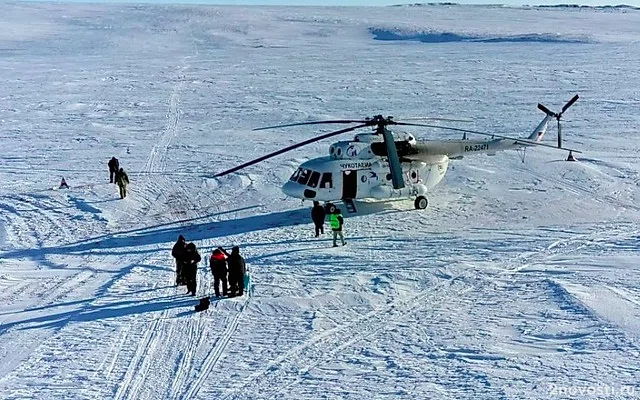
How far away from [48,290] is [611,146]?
20438 millimetres

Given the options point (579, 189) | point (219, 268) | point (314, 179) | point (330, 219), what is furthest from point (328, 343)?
point (579, 189)

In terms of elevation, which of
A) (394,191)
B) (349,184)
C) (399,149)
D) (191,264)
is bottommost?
(191,264)

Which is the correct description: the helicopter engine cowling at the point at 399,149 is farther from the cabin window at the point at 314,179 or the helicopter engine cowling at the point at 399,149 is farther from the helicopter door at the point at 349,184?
the cabin window at the point at 314,179

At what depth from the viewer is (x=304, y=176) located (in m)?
17.4

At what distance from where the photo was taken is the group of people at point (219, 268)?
12.2 metres

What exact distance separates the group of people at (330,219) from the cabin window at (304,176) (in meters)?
0.96

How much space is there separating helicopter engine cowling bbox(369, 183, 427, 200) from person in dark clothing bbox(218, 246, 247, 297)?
628 cm

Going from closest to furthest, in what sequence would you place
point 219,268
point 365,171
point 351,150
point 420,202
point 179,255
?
point 219,268 → point 179,255 → point 351,150 → point 365,171 → point 420,202

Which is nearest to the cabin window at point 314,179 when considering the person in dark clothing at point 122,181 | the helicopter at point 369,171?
the helicopter at point 369,171

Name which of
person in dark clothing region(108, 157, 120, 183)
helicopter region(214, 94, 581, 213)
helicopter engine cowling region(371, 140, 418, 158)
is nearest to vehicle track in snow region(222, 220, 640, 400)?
helicopter region(214, 94, 581, 213)

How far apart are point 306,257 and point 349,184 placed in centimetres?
345

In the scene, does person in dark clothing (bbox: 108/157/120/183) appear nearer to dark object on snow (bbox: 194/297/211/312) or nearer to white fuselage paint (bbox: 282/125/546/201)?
white fuselage paint (bbox: 282/125/546/201)

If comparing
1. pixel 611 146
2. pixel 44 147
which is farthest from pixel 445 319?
pixel 44 147

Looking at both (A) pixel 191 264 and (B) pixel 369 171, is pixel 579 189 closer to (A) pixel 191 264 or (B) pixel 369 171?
(B) pixel 369 171
